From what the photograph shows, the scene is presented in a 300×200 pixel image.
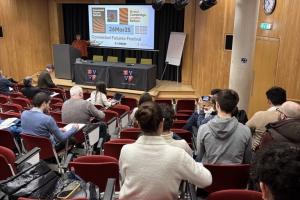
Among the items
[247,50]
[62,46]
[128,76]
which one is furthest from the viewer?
[62,46]

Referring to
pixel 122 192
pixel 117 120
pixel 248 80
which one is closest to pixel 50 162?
pixel 117 120

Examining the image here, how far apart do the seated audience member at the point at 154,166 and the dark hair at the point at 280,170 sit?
0.88m

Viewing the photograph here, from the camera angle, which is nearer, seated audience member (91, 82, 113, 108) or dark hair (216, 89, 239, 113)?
dark hair (216, 89, 239, 113)

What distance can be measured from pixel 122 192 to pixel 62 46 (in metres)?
9.38

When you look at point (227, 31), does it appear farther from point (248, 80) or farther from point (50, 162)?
point (50, 162)

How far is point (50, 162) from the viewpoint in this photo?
4.32 m

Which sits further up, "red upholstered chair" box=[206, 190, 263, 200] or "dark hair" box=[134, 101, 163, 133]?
"dark hair" box=[134, 101, 163, 133]

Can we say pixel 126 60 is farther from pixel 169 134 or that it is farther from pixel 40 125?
pixel 169 134

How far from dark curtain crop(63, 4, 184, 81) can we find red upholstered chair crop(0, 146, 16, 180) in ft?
27.9

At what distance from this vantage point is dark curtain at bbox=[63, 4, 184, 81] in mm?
10891

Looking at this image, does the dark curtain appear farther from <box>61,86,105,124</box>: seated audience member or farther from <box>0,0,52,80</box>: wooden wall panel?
<box>61,86,105,124</box>: seated audience member

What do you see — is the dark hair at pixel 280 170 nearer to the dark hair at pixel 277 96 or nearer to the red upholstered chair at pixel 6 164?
the red upholstered chair at pixel 6 164

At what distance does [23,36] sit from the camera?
11.3 m

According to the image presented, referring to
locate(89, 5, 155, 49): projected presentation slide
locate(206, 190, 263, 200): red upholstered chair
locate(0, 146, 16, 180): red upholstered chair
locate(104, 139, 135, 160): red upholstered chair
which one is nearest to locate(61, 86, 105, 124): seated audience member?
locate(104, 139, 135, 160): red upholstered chair
